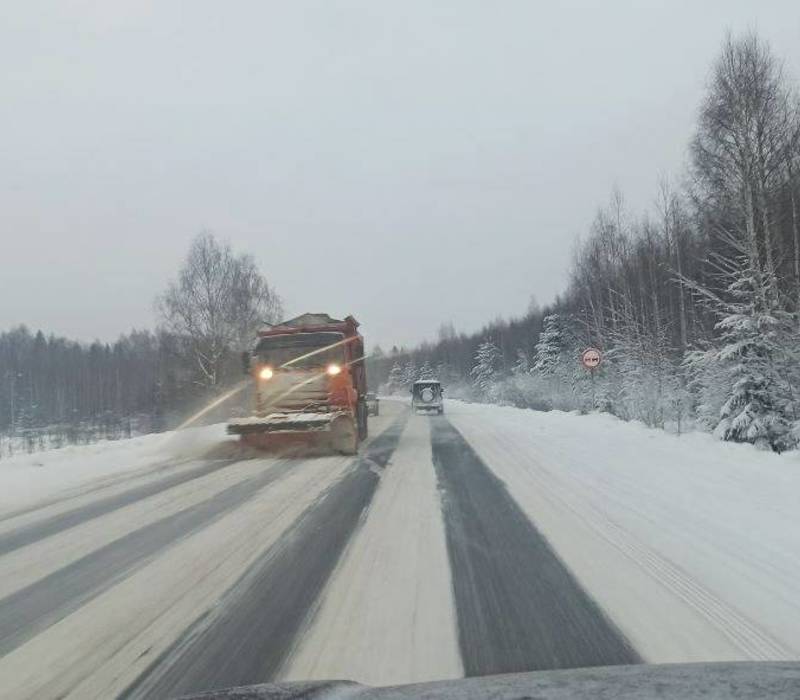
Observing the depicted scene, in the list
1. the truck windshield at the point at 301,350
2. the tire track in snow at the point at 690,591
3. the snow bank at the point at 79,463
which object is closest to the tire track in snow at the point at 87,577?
the snow bank at the point at 79,463

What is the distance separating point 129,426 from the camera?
68562 mm

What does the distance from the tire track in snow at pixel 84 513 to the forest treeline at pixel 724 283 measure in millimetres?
11537

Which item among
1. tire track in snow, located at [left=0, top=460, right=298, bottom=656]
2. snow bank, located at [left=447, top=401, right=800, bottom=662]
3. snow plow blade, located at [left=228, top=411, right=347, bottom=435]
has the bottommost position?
snow bank, located at [left=447, top=401, right=800, bottom=662]

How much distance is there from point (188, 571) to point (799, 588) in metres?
4.51

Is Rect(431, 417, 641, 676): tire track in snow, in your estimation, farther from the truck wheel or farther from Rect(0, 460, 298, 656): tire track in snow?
the truck wheel

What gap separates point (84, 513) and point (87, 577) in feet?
10.4

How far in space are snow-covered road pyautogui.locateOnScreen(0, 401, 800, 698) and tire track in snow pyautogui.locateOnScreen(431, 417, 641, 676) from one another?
0.8 inches

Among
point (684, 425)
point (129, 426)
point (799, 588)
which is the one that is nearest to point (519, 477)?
point (799, 588)

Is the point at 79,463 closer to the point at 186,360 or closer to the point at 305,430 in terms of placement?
the point at 305,430

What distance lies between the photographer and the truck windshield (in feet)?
50.3

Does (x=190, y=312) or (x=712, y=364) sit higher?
(x=190, y=312)

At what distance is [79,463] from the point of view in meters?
13.0

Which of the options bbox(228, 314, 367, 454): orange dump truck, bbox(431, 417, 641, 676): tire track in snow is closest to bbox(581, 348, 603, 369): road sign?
bbox(228, 314, 367, 454): orange dump truck

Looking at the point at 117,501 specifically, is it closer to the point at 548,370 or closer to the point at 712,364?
the point at 712,364
